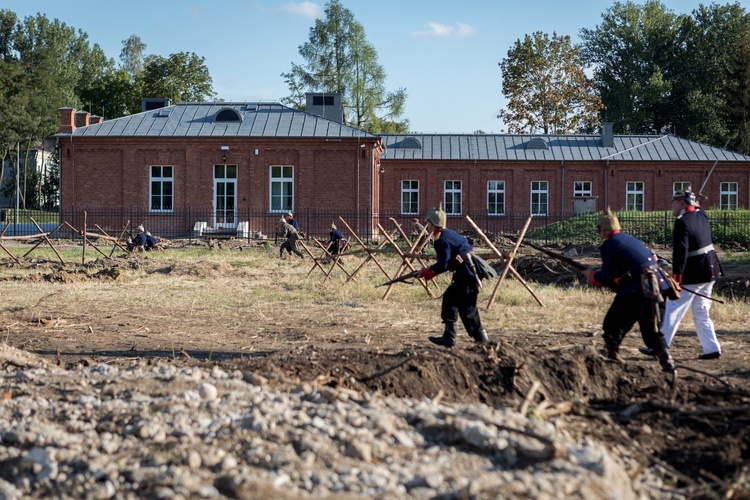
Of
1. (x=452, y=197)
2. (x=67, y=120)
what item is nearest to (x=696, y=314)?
(x=67, y=120)

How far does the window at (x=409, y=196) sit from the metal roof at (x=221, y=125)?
22.0 feet

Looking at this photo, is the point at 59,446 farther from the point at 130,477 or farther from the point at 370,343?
the point at 370,343

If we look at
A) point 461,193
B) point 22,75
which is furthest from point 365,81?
point 22,75

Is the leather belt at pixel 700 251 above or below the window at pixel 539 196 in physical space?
below

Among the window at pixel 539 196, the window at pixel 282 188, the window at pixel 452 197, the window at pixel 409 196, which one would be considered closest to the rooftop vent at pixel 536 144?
the window at pixel 539 196

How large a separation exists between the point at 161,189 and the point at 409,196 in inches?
487

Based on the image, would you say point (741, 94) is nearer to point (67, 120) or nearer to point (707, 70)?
point (707, 70)

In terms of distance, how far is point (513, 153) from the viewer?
4269 cm

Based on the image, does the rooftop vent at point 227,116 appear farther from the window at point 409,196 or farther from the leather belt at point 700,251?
the leather belt at point 700,251

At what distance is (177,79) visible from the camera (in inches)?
2125

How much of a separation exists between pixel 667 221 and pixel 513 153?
11.2m

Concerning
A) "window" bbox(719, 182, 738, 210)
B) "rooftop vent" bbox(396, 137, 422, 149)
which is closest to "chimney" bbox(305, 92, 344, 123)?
"rooftop vent" bbox(396, 137, 422, 149)

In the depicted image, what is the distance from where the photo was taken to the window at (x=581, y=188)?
139 feet

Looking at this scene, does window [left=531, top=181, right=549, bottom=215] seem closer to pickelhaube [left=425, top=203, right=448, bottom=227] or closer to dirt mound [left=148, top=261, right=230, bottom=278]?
dirt mound [left=148, top=261, right=230, bottom=278]
